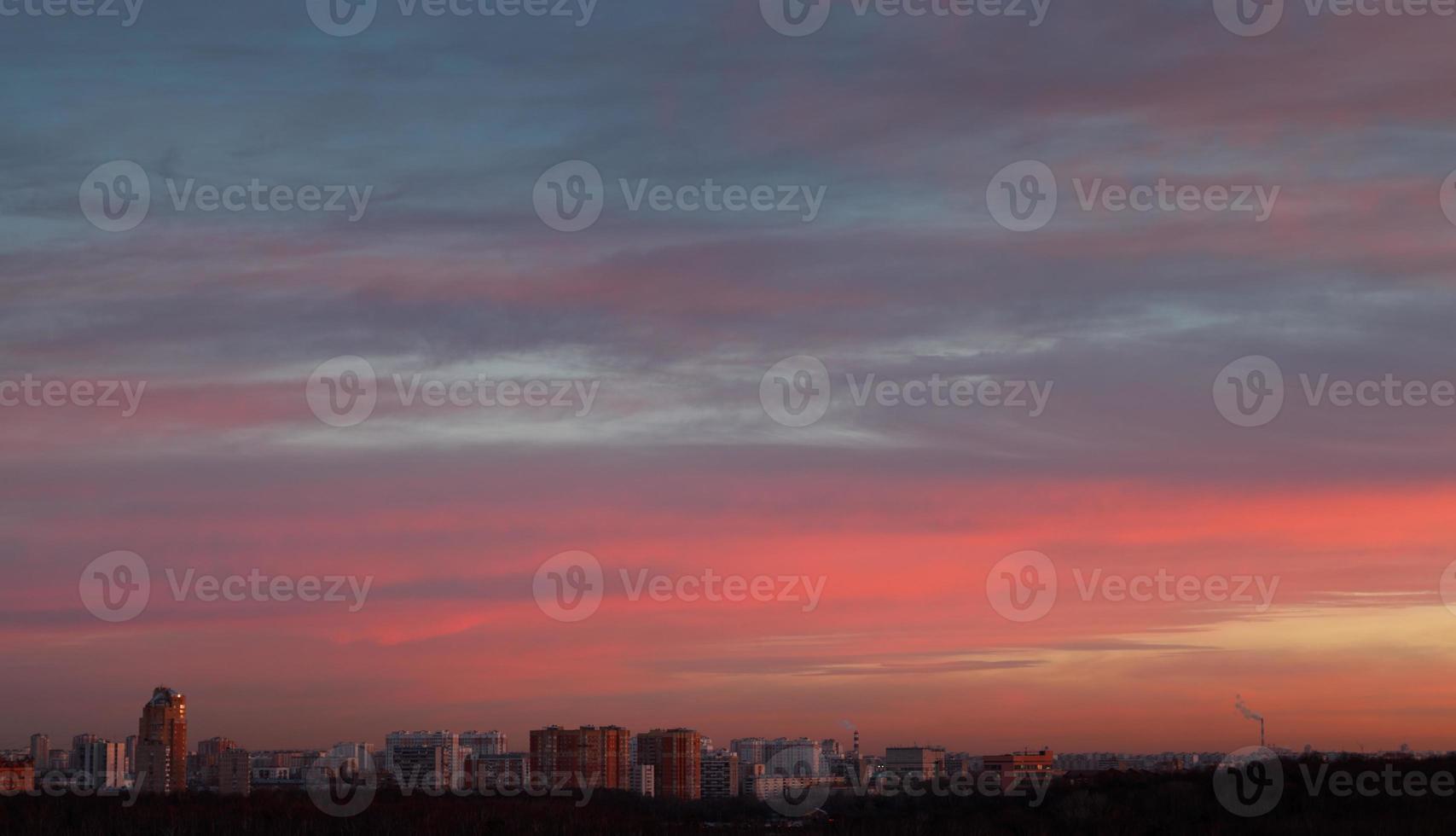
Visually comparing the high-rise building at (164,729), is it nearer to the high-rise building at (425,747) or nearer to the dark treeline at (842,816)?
the high-rise building at (425,747)

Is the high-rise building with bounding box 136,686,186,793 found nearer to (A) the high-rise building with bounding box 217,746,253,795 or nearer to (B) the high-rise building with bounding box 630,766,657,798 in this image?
(A) the high-rise building with bounding box 217,746,253,795

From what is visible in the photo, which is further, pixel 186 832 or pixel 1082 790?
pixel 1082 790

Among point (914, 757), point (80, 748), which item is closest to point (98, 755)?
point (80, 748)

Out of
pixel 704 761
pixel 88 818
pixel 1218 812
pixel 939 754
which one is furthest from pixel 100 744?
pixel 1218 812

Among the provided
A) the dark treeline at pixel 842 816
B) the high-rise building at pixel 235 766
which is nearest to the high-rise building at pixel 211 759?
the high-rise building at pixel 235 766

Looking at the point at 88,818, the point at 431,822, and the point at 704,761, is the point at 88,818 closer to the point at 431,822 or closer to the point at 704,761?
the point at 431,822
